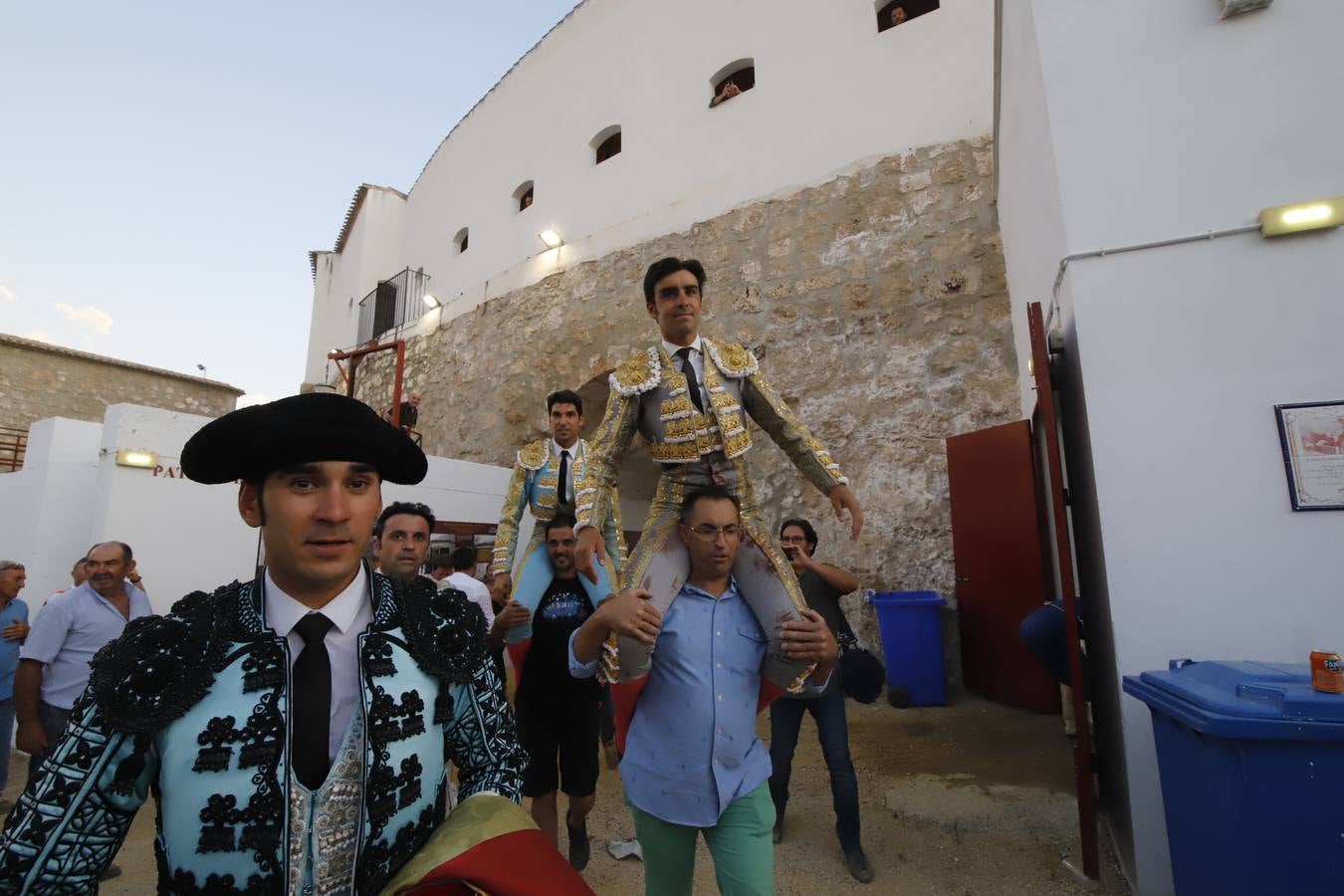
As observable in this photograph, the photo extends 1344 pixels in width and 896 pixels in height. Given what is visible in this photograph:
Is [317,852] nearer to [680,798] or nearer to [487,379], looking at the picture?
[680,798]

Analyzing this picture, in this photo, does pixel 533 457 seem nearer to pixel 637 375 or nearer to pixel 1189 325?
pixel 637 375

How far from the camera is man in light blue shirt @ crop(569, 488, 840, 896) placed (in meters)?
2.08

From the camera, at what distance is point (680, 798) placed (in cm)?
210

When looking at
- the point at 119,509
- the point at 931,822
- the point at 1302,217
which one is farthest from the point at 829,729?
the point at 119,509

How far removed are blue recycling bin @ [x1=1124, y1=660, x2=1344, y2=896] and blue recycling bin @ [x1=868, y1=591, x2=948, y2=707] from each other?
3.56 m

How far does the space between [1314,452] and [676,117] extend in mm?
8713

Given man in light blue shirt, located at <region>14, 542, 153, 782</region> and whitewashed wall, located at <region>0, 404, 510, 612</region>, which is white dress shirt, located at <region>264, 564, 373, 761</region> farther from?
whitewashed wall, located at <region>0, 404, 510, 612</region>

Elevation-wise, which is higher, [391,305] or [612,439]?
[391,305]

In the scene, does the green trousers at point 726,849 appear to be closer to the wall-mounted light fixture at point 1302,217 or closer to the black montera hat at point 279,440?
the black montera hat at point 279,440

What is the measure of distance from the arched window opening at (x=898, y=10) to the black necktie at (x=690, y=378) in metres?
6.97

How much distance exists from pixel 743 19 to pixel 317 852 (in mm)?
10338

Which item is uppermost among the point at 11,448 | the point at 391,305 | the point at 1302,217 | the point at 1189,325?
the point at 391,305

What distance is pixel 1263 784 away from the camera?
6.84 ft

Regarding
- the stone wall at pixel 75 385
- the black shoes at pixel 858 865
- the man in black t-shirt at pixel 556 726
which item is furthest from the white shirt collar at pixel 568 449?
the stone wall at pixel 75 385
